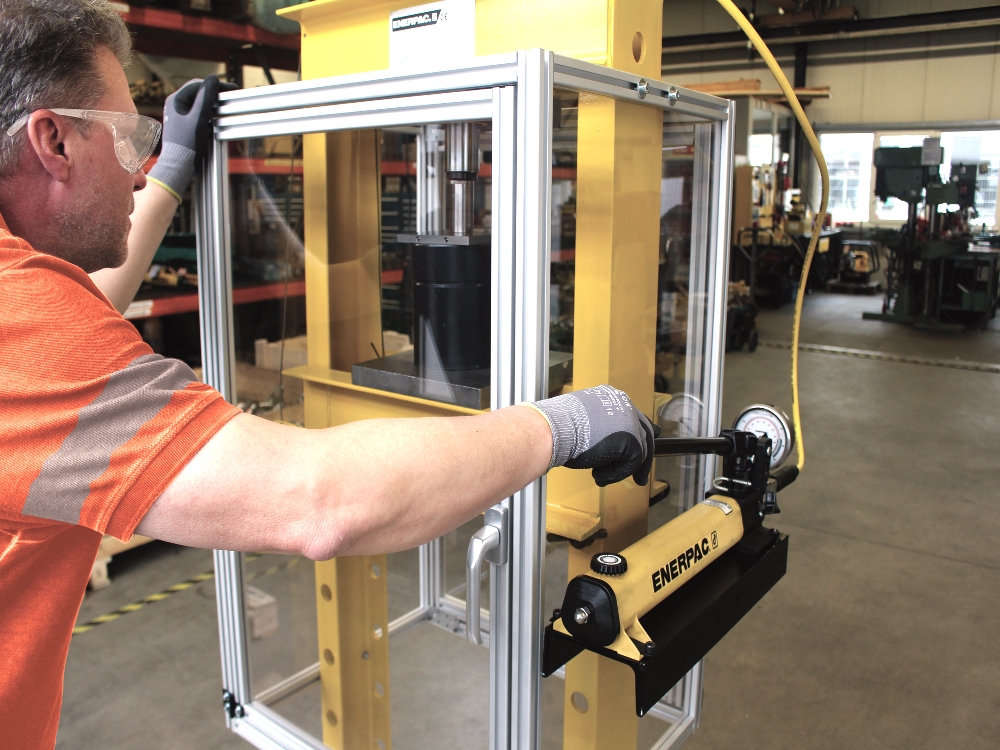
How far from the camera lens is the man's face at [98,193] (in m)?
0.96

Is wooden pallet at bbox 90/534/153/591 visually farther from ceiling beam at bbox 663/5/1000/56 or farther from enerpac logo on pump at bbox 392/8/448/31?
ceiling beam at bbox 663/5/1000/56

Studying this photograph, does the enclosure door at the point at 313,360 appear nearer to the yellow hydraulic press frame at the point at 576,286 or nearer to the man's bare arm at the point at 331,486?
the yellow hydraulic press frame at the point at 576,286

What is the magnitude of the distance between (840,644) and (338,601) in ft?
6.00

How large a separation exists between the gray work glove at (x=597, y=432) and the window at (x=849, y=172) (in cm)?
1137

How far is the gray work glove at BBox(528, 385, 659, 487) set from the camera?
97 cm

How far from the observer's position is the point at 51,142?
2.99 feet

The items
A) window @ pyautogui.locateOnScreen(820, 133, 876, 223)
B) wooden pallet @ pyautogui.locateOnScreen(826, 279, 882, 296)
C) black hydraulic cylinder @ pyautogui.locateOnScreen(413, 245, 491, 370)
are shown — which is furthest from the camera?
window @ pyautogui.locateOnScreen(820, 133, 876, 223)

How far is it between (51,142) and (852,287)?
35.4 feet

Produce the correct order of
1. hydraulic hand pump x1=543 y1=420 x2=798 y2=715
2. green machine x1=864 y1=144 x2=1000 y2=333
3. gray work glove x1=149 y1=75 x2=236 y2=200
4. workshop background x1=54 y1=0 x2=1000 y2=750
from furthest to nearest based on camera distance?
1. green machine x1=864 y1=144 x2=1000 y2=333
2. workshop background x1=54 y1=0 x2=1000 y2=750
3. gray work glove x1=149 y1=75 x2=236 y2=200
4. hydraulic hand pump x1=543 y1=420 x2=798 y2=715

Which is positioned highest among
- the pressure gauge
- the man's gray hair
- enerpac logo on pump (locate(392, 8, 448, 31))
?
enerpac logo on pump (locate(392, 8, 448, 31))

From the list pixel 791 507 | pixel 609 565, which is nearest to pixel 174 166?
pixel 609 565

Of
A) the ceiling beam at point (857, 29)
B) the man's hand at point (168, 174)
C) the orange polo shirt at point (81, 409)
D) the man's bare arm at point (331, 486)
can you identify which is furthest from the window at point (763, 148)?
the orange polo shirt at point (81, 409)

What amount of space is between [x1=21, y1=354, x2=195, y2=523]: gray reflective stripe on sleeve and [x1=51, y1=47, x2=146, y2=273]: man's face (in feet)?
1.13

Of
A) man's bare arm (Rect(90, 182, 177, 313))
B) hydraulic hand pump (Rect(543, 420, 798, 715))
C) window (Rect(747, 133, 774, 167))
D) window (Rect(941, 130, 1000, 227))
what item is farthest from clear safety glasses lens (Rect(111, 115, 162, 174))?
window (Rect(941, 130, 1000, 227))
